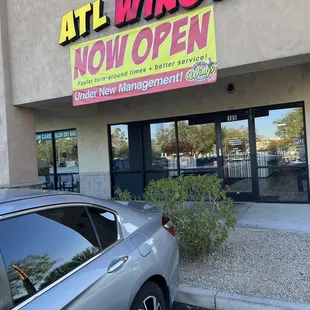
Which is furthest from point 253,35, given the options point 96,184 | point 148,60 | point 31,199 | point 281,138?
point 96,184

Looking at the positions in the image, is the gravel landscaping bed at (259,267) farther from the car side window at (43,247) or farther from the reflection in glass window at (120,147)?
the reflection in glass window at (120,147)


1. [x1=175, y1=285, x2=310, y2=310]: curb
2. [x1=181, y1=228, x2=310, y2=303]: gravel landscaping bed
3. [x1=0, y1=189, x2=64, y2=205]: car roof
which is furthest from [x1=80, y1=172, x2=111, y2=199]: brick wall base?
[x1=0, y1=189, x2=64, y2=205]: car roof

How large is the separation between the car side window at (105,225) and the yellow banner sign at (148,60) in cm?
384

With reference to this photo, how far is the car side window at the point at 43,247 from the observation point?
1877 mm

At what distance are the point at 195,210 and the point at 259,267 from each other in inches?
45.0

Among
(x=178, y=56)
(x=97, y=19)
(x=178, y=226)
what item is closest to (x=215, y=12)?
(x=178, y=56)

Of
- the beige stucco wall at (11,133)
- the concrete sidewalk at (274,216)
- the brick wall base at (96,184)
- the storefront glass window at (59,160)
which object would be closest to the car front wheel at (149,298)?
the concrete sidewalk at (274,216)

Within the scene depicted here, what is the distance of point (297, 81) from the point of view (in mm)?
7980

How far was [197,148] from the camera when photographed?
9.47 meters

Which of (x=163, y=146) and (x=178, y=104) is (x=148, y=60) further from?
(x=163, y=146)

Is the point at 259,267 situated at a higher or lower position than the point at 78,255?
lower

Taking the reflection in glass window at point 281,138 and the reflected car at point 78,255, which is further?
the reflection in glass window at point 281,138

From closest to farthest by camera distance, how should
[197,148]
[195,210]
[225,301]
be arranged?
[225,301] < [195,210] < [197,148]

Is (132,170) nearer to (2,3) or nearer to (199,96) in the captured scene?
(199,96)
